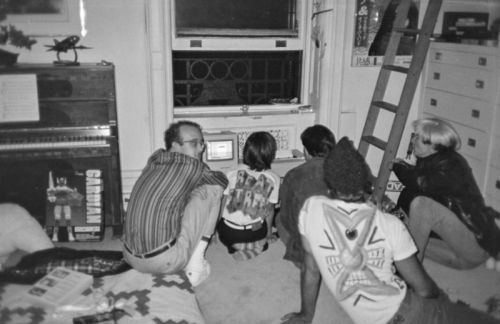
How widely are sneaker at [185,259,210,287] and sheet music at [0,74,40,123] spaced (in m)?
1.41

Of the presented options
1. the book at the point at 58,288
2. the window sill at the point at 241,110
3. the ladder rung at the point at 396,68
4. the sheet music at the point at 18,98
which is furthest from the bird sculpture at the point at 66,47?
the ladder rung at the point at 396,68

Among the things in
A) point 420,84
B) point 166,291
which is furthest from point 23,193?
point 420,84

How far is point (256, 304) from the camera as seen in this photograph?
8.77 feet

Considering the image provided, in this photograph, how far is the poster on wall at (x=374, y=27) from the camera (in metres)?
3.77

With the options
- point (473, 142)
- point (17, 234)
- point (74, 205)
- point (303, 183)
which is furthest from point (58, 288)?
point (473, 142)

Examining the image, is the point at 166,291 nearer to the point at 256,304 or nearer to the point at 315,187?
the point at 256,304

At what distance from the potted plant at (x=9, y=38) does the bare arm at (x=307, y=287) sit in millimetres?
2246

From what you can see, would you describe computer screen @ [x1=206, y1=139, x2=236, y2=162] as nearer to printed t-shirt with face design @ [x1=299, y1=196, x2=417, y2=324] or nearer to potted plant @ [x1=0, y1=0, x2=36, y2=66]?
potted plant @ [x1=0, y1=0, x2=36, y2=66]

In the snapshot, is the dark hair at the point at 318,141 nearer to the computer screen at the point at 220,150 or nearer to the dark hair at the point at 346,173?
the computer screen at the point at 220,150

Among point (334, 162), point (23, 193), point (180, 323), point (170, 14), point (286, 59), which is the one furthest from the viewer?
point (286, 59)

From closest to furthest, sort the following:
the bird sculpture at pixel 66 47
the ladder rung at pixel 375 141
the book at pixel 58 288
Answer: the book at pixel 58 288 → the bird sculpture at pixel 66 47 → the ladder rung at pixel 375 141

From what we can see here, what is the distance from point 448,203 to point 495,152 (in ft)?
2.43

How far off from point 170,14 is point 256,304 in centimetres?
205

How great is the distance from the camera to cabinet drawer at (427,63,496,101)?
330 cm
